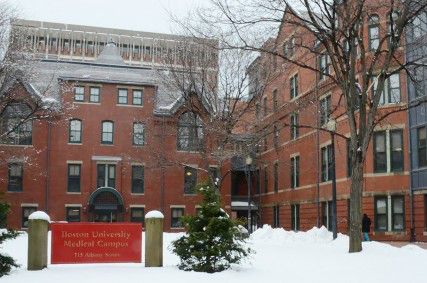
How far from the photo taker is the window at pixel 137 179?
4450 centimetres

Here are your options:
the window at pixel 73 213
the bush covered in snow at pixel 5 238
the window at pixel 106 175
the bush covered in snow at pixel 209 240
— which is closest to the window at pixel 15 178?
the window at pixel 73 213

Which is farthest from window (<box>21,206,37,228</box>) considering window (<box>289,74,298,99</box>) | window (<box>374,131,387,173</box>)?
window (<box>374,131,387,173</box>)

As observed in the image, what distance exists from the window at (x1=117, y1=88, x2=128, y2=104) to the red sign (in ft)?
105

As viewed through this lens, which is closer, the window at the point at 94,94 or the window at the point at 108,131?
the window at the point at 94,94

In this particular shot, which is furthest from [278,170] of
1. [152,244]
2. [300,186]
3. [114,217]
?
[152,244]

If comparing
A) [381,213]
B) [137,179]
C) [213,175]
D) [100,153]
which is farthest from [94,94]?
[381,213]

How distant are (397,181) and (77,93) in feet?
84.7

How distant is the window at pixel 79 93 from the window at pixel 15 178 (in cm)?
692

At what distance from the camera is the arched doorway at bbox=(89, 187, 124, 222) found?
4269 centimetres

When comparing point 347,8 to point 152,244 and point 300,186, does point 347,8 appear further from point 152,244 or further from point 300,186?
point 300,186

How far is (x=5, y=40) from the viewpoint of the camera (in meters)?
29.0

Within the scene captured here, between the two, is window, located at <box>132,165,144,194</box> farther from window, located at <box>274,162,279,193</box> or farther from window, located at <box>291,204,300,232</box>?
window, located at <box>291,204,300,232</box>

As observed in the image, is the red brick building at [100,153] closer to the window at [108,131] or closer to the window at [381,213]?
the window at [108,131]

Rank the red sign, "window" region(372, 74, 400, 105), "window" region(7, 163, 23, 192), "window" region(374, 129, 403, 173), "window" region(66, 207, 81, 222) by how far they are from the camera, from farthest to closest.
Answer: "window" region(66, 207, 81, 222) < "window" region(7, 163, 23, 192) < "window" region(372, 74, 400, 105) < "window" region(374, 129, 403, 173) < the red sign
